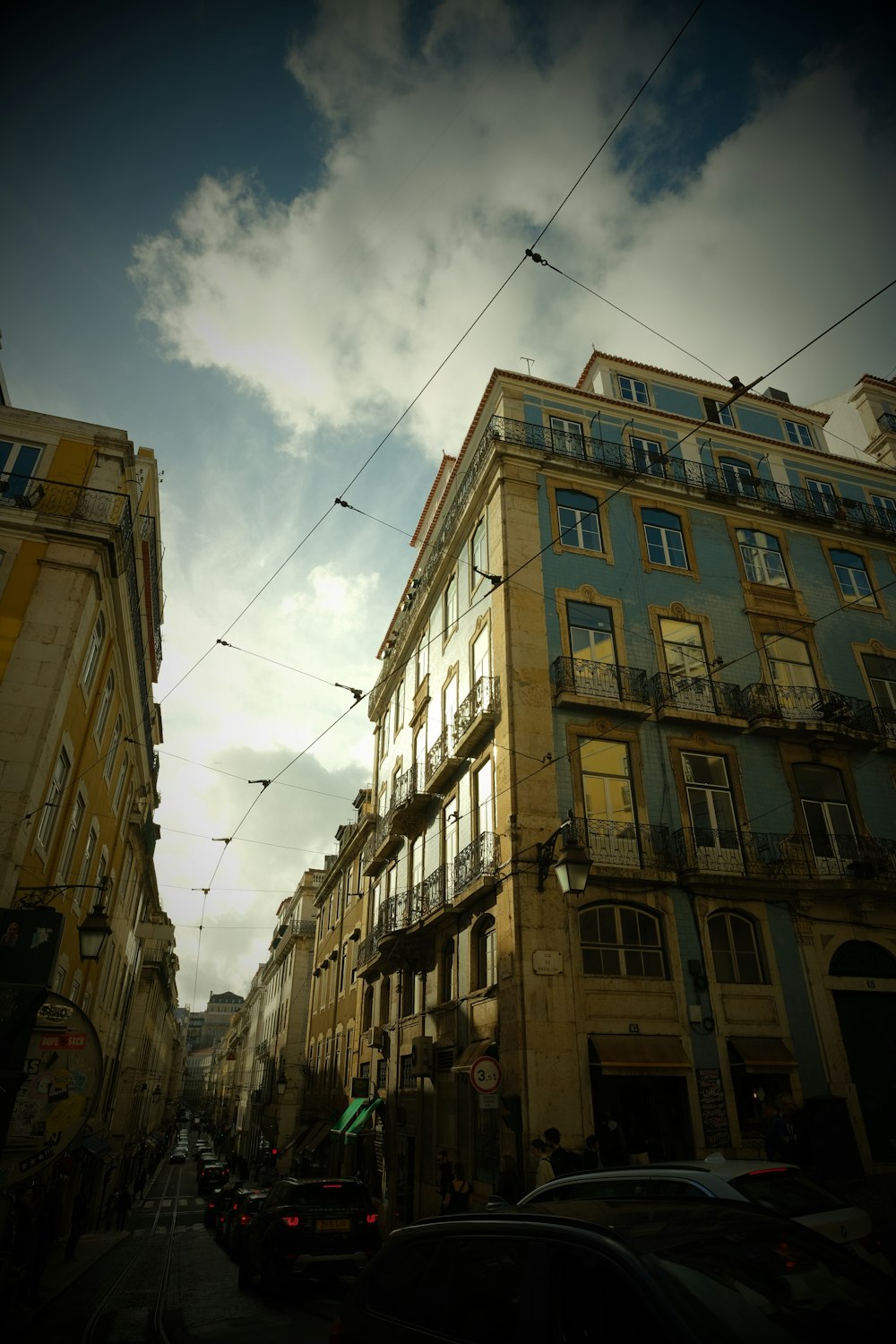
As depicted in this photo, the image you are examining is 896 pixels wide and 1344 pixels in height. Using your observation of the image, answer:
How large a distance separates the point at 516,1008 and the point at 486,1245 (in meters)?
11.4

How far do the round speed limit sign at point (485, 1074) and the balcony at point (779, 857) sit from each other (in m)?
6.14

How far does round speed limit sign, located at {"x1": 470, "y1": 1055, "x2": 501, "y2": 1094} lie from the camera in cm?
1188

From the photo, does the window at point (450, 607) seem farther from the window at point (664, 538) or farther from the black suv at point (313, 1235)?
the black suv at point (313, 1235)

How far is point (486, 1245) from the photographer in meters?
3.41

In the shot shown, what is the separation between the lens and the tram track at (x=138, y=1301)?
8.45 metres

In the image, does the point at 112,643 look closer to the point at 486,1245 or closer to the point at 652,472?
the point at 652,472

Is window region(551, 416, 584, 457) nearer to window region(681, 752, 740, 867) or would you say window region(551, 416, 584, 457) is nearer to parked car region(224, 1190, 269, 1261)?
window region(681, 752, 740, 867)

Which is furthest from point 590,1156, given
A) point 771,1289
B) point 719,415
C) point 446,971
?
point 719,415

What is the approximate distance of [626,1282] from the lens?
105 inches

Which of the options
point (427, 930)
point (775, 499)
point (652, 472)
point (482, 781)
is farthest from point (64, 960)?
point (775, 499)

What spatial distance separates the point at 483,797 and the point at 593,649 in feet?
15.3

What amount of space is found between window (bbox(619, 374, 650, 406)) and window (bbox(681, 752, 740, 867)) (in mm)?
12705

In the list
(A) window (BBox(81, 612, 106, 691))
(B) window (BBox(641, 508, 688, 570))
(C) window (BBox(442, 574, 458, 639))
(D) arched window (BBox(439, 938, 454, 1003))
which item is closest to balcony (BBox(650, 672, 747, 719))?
(B) window (BBox(641, 508, 688, 570))

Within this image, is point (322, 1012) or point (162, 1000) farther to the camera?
point (162, 1000)
